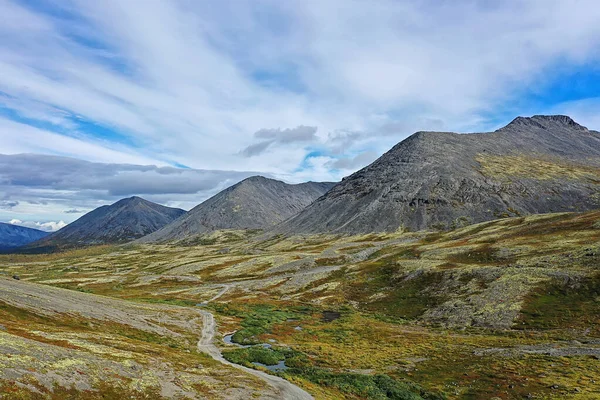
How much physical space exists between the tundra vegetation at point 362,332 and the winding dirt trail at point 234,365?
1558mm

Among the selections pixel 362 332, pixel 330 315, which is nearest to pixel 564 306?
pixel 362 332

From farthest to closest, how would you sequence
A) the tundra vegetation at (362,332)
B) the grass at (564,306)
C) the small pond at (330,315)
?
1. the small pond at (330,315)
2. the grass at (564,306)
3. the tundra vegetation at (362,332)

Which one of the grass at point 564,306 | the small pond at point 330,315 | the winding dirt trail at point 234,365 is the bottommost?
the small pond at point 330,315

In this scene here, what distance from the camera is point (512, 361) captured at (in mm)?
45156

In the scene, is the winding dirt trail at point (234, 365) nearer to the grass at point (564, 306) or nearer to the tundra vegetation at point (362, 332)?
the tundra vegetation at point (362, 332)

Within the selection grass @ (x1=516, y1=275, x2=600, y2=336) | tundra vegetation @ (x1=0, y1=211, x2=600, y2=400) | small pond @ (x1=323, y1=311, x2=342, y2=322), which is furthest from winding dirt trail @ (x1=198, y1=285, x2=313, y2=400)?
grass @ (x1=516, y1=275, x2=600, y2=336)

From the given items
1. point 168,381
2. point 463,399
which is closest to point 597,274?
point 463,399

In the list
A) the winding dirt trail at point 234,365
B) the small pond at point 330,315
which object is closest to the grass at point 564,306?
the small pond at point 330,315

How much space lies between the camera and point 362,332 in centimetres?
6831

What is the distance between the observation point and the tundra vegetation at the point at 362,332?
96.6 feet

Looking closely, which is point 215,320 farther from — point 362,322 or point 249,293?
point 249,293

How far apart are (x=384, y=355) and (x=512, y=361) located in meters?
16.8

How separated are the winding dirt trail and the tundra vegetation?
5.11 ft

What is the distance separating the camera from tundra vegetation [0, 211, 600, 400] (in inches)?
1159
